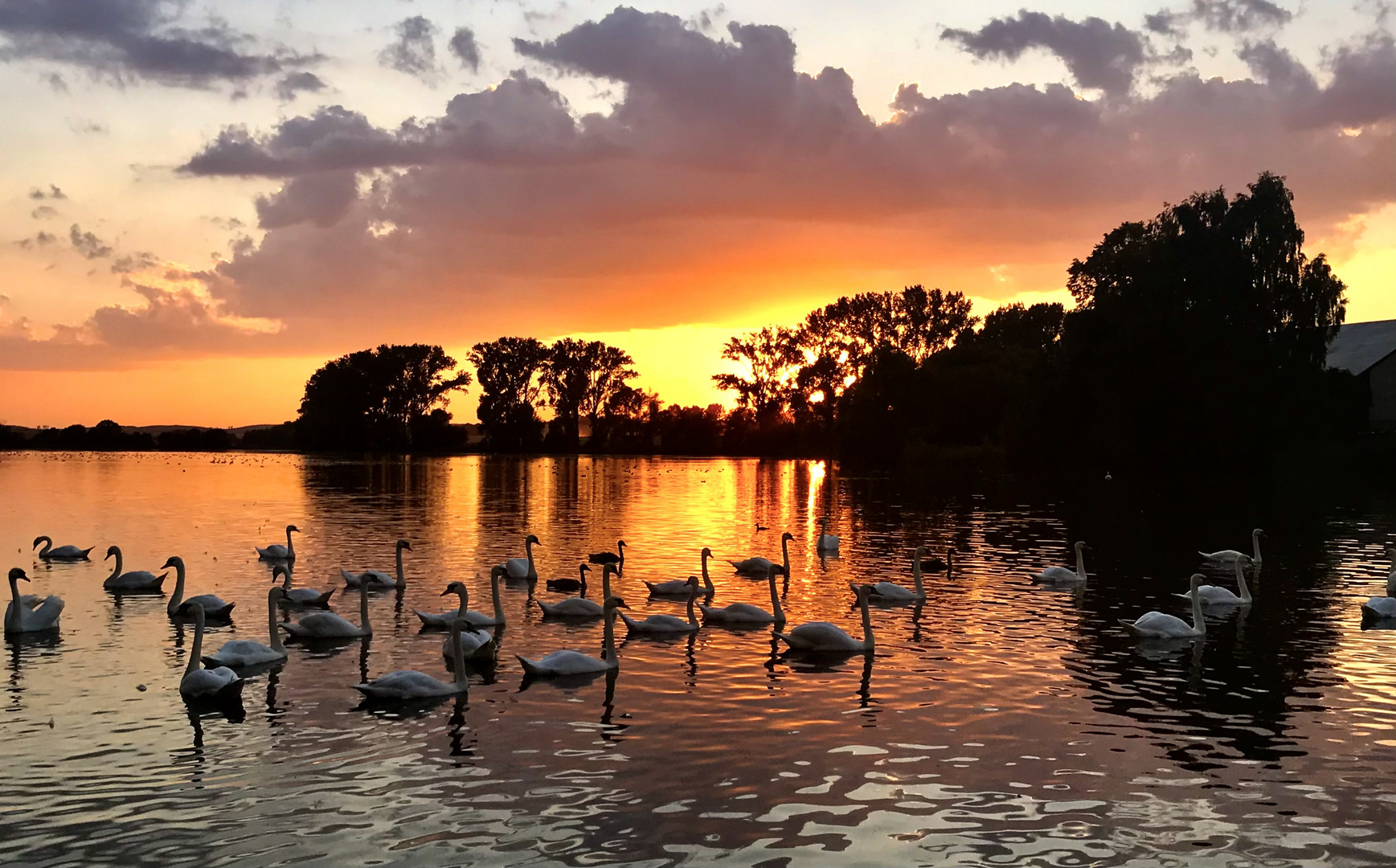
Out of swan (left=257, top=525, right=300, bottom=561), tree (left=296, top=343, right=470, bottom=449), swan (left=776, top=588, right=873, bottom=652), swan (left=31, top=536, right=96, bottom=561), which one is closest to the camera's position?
swan (left=776, top=588, right=873, bottom=652)

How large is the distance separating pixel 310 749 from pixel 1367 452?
246 feet

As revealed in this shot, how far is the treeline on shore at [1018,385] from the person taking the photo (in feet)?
235

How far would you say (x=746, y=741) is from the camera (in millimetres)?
13859

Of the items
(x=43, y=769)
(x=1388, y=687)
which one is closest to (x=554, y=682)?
(x=43, y=769)

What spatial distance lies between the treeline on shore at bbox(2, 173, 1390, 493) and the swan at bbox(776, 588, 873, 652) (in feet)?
191

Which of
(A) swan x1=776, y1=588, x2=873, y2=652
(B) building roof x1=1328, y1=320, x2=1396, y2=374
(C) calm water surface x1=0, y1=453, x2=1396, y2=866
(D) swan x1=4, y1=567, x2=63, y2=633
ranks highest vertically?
(B) building roof x1=1328, y1=320, x2=1396, y2=374

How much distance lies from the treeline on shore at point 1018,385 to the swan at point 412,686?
64.1 metres

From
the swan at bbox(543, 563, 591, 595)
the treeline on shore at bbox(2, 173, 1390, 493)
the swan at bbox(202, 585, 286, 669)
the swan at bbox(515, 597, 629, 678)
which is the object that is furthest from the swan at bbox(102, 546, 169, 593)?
the treeline on shore at bbox(2, 173, 1390, 493)

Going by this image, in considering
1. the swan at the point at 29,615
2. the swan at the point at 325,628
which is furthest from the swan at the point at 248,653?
the swan at the point at 29,615

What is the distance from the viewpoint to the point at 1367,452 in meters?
73.6

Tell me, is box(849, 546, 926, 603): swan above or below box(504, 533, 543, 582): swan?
below

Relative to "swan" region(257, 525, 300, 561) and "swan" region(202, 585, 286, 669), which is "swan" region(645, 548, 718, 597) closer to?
"swan" region(202, 585, 286, 669)

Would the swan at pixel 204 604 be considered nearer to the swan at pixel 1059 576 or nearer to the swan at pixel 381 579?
the swan at pixel 381 579

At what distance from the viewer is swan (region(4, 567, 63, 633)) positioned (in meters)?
19.8
